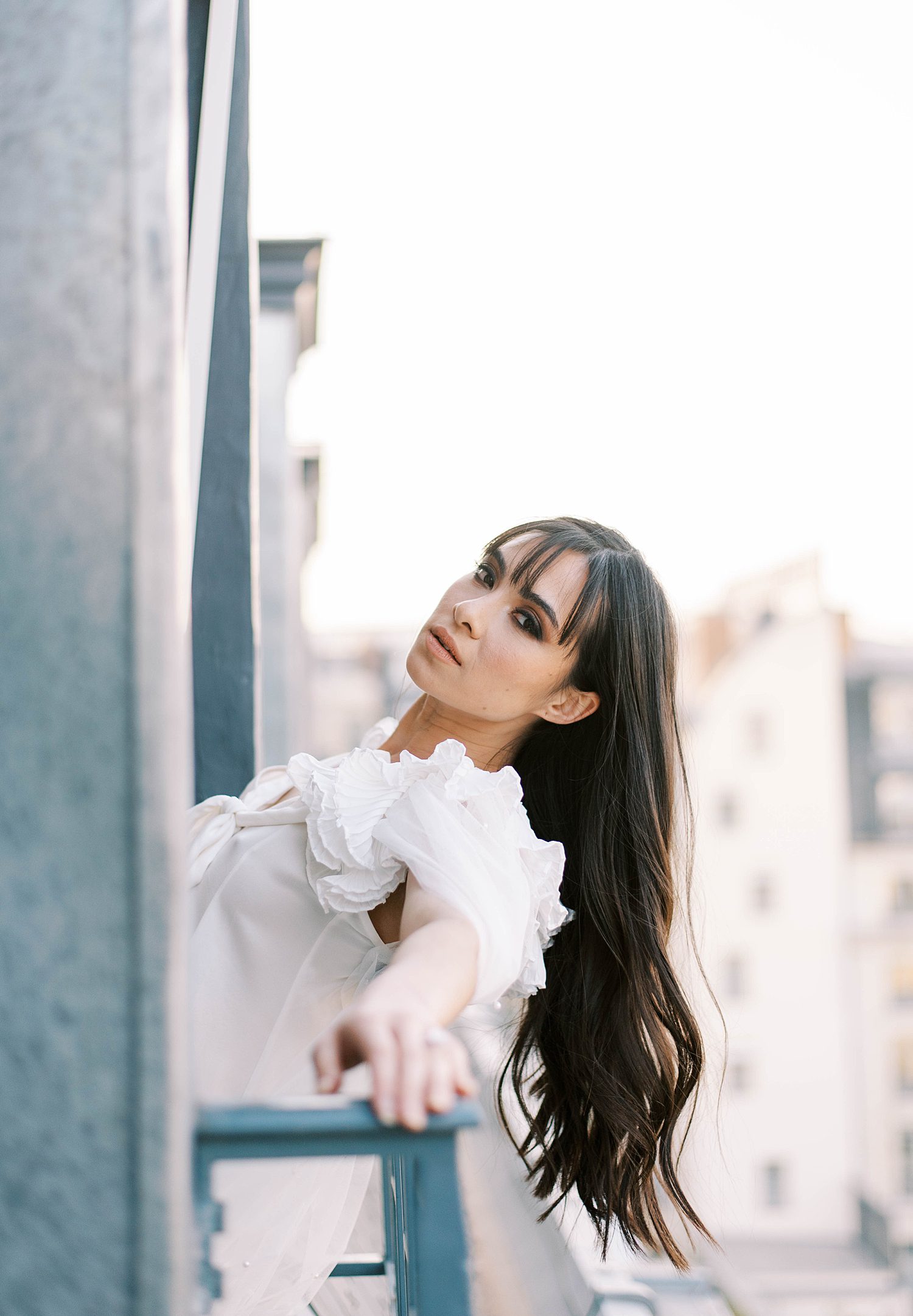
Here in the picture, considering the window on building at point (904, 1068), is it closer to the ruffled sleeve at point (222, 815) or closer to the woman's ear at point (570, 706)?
the woman's ear at point (570, 706)

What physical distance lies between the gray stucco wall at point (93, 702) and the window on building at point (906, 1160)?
34136 mm

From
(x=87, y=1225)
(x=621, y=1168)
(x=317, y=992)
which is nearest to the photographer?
(x=87, y=1225)

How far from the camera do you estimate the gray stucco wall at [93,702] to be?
67cm

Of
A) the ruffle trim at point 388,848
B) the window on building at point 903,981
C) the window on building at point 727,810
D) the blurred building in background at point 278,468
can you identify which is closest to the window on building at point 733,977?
the window on building at point 727,810

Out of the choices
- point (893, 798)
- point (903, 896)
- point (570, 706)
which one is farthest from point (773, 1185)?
point (570, 706)

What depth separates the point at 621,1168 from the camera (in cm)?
155

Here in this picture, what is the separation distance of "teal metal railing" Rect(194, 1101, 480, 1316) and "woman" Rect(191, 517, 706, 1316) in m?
0.31

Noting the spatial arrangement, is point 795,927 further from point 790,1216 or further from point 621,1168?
point 621,1168

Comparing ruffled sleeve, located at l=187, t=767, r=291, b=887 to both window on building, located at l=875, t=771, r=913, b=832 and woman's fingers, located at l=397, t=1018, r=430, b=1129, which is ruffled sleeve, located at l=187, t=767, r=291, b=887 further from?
window on building, located at l=875, t=771, r=913, b=832

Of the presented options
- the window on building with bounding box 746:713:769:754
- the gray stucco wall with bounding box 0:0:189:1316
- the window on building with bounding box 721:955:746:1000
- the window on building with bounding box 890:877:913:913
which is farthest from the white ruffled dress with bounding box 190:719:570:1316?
the window on building with bounding box 890:877:913:913

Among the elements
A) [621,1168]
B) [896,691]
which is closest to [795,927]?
[896,691]

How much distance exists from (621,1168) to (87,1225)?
1.10 m

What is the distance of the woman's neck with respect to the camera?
1561 mm

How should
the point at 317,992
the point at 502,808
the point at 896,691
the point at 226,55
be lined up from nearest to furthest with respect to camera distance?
the point at 502,808 → the point at 317,992 → the point at 226,55 → the point at 896,691
